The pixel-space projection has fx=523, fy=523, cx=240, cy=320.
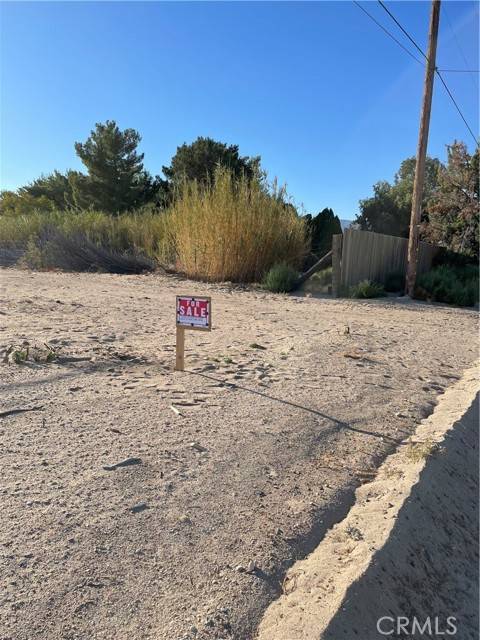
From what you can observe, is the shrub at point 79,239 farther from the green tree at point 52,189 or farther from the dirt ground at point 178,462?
the green tree at point 52,189

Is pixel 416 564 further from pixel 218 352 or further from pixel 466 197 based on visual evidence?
pixel 466 197

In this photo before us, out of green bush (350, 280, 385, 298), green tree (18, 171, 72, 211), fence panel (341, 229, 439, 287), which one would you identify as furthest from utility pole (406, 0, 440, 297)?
green tree (18, 171, 72, 211)

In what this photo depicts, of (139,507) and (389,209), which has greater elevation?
(389,209)

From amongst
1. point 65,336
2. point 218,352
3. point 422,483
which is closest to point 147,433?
point 422,483

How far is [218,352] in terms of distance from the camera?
6188 mm

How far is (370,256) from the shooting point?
15164 mm

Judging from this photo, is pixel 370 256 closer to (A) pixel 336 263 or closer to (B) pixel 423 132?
(A) pixel 336 263

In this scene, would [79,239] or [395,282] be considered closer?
[395,282]

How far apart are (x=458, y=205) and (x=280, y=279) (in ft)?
45.8

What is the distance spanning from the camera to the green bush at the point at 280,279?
13859 millimetres

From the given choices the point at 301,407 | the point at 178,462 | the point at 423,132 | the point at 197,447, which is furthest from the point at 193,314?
the point at 423,132

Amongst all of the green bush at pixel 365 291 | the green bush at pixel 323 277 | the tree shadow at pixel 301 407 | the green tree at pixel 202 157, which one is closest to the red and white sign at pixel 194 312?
the tree shadow at pixel 301 407

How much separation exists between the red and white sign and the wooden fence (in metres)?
9.06

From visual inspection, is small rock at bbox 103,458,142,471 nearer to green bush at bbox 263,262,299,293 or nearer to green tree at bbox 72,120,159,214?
green bush at bbox 263,262,299,293
